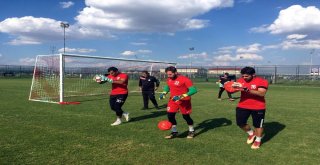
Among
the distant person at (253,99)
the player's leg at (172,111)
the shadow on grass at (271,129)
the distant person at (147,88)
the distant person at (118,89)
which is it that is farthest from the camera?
the distant person at (147,88)

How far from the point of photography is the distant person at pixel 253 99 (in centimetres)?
711

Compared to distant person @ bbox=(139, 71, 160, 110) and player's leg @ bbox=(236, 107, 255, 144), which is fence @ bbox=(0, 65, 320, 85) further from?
player's leg @ bbox=(236, 107, 255, 144)

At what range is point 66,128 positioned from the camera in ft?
31.5

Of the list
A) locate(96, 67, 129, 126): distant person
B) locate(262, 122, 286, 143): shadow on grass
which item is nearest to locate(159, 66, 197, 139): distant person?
locate(262, 122, 286, 143): shadow on grass

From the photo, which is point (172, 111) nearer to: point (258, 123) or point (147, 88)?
point (258, 123)

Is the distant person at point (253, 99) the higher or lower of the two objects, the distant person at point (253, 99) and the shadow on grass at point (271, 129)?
the higher

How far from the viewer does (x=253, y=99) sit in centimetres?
749

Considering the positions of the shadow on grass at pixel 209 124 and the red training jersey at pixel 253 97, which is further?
the shadow on grass at pixel 209 124

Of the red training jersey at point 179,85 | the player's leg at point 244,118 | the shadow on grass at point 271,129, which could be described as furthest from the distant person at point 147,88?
the player's leg at point 244,118

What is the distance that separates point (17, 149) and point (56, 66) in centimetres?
1150

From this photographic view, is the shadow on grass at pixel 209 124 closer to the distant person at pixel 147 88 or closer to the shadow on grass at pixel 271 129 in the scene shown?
the shadow on grass at pixel 271 129

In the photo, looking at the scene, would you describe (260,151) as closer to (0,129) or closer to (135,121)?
(135,121)

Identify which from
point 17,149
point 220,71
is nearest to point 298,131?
point 17,149

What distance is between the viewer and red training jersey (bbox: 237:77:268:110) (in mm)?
7198
